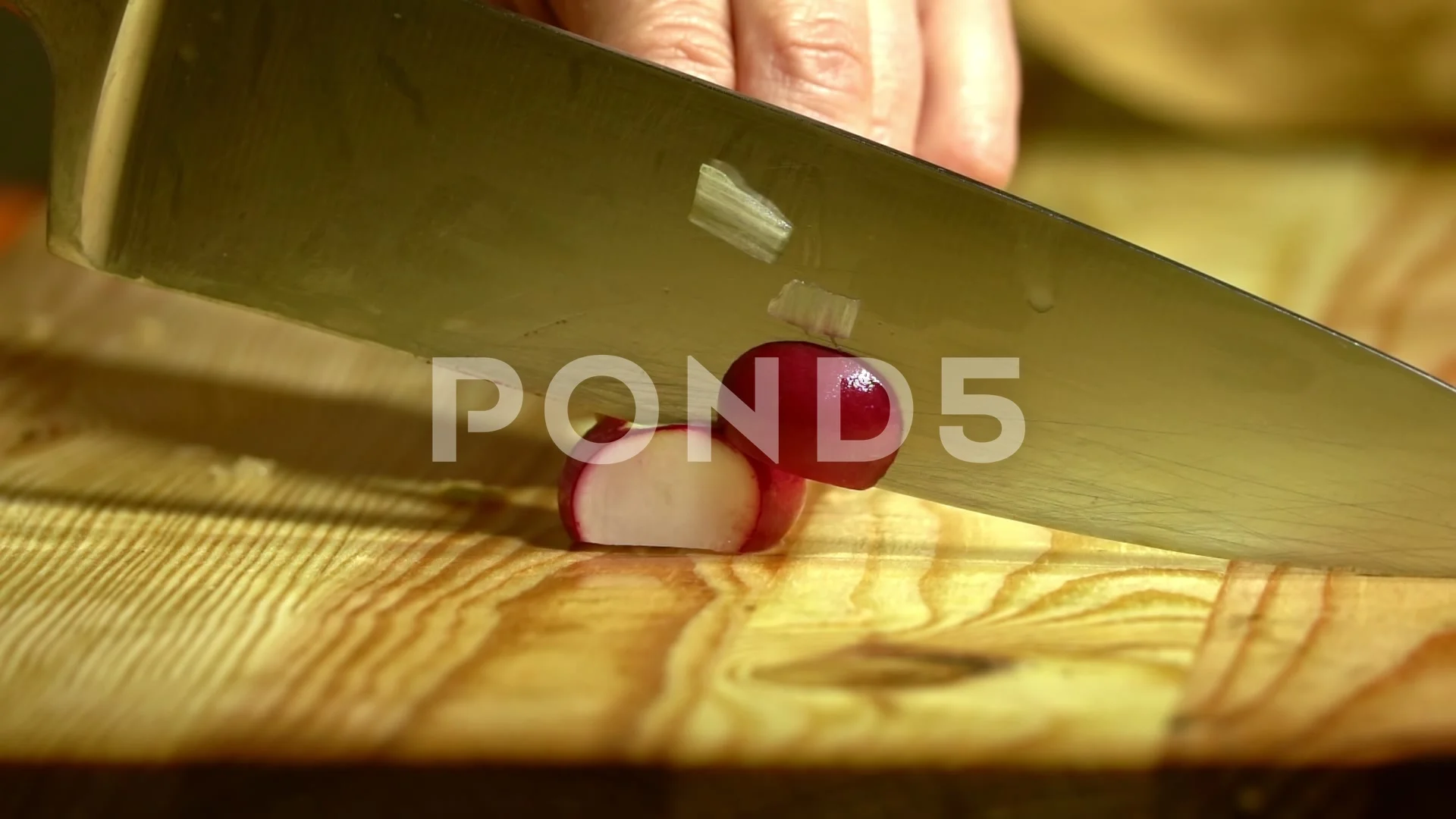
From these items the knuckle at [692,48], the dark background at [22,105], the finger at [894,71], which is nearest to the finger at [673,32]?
the knuckle at [692,48]

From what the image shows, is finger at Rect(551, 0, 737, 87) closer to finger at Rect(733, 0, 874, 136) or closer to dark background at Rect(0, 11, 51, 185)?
finger at Rect(733, 0, 874, 136)

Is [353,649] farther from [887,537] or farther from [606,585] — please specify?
[887,537]

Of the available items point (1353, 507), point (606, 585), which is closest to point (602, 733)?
point (606, 585)

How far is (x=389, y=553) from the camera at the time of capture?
100 cm

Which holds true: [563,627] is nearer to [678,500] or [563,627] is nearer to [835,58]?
[678,500]

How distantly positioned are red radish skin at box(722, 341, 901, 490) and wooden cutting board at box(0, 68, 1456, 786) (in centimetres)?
8

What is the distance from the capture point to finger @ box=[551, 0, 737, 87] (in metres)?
1.07

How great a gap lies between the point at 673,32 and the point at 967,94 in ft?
1.32

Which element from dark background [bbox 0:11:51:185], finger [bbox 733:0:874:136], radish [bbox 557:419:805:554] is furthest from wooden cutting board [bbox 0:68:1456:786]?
dark background [bbox 0:11:51:185]

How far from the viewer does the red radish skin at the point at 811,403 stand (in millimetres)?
969

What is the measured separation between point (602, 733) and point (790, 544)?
0.33 metres

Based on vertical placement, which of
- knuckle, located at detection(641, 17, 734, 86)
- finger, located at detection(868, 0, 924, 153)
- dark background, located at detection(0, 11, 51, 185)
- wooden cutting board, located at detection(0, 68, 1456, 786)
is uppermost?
finger, located at detection(868, 0, 924, 153)

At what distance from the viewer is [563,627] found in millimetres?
869

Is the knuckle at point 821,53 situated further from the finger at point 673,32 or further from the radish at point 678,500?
the radish at point 678,500
